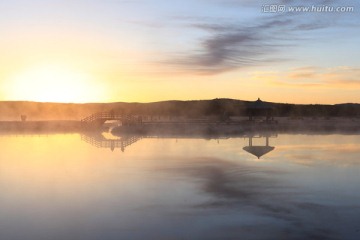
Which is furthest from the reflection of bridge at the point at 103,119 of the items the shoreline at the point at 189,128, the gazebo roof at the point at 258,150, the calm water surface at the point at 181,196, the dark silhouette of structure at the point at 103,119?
the calm water surface at the point at 181,196

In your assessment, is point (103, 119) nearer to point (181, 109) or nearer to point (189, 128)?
point (189, 128)

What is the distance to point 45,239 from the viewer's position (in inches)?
390

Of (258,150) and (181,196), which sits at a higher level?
(258,150)

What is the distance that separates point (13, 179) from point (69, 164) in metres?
4.60

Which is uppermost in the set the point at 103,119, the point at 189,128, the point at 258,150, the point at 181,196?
the point at 103,119

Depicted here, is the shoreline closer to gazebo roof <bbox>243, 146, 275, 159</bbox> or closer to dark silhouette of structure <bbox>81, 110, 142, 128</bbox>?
dark silhouette of structure <bbox>81, 110, 142, 128</bbox>

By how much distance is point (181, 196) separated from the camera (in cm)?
1409

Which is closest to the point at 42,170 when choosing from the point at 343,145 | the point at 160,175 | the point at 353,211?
the point at 160,175

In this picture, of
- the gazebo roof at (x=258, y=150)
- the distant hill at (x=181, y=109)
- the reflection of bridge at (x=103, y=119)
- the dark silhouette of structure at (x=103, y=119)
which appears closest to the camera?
the gazebo roof at (x=258, y=150)

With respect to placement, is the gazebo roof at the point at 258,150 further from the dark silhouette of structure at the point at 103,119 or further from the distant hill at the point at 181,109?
the distant hill at the point at 181,109

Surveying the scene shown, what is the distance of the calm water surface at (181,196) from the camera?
34.2 feet

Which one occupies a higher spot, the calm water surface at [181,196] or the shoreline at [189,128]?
the shoreline at [189,128]

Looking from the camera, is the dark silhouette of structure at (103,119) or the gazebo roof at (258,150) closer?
the gazebo roof at (258,150)

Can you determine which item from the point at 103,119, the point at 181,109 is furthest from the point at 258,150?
the point at 181,109
